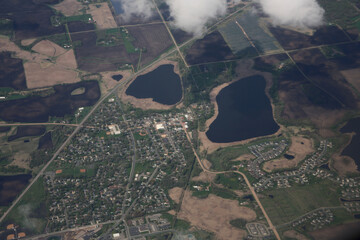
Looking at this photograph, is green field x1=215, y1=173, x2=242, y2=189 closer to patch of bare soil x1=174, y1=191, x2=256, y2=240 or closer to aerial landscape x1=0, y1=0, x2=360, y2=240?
aerial landscape x1=0, y1=0, x2=360, y2=240

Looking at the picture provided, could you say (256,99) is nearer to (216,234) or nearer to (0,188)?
(216,234)

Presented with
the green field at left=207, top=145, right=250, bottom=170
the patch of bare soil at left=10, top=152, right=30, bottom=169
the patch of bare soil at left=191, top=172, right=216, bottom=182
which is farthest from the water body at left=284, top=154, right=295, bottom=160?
the patch of bare soil at left=10, top=152, right=30, bottom=169

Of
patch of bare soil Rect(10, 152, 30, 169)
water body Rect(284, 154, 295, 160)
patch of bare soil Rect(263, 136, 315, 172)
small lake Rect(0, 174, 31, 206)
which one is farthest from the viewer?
water body Rect(284, 154, 295, 160)

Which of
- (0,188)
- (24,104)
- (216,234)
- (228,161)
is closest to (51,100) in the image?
(24,104)

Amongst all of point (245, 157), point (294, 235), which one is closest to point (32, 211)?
point (245, 157)

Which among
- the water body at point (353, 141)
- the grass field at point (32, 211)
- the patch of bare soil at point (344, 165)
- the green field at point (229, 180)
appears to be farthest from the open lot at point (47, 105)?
the water body at point (353, 141)

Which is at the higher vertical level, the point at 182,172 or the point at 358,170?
the point at 358,170

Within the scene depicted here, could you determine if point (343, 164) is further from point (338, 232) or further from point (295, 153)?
point (338, 232)
